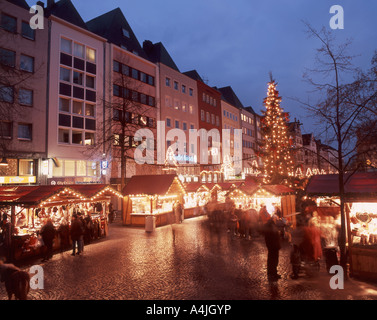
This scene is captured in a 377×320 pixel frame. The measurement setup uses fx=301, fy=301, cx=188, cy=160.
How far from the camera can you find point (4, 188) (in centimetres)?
1598

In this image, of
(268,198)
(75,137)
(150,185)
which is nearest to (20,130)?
(75,137)

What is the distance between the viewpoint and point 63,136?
28312 mm

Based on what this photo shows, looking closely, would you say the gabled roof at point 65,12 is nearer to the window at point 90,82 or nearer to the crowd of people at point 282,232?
the window at point 90,82

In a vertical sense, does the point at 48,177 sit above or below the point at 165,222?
above

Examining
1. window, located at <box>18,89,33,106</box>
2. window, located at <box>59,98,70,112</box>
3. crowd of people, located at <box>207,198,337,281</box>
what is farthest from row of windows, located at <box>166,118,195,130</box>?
crowd of people, located at <box>207,198,337,281</box>

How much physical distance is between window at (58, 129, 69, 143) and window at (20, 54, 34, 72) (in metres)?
5.82

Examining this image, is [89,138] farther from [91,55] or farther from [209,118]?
[209,118]

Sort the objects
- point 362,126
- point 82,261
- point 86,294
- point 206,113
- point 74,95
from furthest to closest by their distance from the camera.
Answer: point 206,113
point 74,95
point 82,261
point 362,126
point 86,294

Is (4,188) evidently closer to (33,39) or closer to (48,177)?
(48,177)

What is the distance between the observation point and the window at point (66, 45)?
28.5 metres

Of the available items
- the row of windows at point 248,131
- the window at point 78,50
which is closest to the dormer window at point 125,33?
the window at point 78,50

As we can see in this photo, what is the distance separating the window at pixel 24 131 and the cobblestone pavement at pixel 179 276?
14432 millimetres
